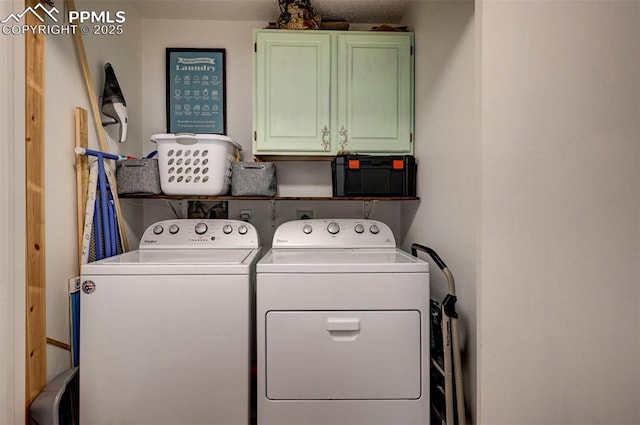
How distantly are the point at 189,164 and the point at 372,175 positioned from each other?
3.60 feet

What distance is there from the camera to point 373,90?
2020 mm

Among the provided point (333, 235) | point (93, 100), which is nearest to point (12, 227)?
point (93, 100)

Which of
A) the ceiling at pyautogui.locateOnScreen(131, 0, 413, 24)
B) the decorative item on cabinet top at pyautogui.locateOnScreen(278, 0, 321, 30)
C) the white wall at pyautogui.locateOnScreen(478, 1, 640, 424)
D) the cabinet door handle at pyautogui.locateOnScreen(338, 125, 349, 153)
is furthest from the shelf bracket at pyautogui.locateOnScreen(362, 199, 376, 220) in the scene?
the white wall at pyautogui.locateOnScreen(478, 1, 640, 424)

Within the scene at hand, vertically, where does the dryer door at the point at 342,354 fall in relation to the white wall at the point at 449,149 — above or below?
below

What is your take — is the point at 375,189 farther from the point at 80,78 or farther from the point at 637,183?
the point at 80,78

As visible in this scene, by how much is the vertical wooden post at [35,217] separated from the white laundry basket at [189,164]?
626mm

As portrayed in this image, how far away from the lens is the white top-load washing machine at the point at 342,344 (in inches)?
55.2

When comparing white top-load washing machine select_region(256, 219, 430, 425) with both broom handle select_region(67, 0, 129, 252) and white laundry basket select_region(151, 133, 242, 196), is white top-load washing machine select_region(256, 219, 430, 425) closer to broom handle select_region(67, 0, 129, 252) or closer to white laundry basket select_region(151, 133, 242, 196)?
white laundry basket select_region(151, 133, 242, 196)

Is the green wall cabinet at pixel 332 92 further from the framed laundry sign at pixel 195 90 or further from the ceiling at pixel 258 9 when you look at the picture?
the framed laundry sign at pixel 195 90

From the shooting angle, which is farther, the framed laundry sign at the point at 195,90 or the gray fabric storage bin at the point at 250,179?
the framed laundry sign at the point at 195,90

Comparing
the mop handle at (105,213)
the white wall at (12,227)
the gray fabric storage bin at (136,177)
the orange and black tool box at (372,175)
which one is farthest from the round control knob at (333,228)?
the white wall at (12,227)

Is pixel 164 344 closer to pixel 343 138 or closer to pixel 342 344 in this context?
pixel 342 344

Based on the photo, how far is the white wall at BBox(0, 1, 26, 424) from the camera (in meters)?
1.15

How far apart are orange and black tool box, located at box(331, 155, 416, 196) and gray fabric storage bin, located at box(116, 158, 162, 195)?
43.5 inches
